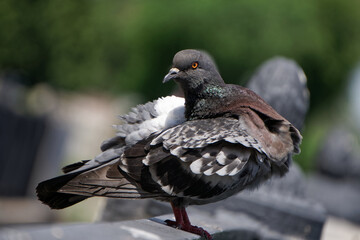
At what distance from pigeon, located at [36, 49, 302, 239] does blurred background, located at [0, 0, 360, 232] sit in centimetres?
616

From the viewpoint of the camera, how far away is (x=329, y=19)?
61.5 feet

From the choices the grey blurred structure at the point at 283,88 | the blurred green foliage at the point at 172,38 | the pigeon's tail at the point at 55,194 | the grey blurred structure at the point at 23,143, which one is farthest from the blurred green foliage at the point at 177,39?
the pigeon's tail at the point at 55,194

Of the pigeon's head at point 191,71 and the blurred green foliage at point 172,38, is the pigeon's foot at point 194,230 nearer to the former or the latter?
the pigeon's head at point 191,71

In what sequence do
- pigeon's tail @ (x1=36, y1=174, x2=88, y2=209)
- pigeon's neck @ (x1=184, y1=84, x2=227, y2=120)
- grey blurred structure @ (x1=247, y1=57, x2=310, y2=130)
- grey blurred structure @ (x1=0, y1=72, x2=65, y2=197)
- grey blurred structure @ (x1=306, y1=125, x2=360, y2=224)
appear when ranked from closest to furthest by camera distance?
pigeon's tail @ (x1=36, y1=174, x2=88, y2=209) → pigeon's neck @ (x1=184, y1=84, x2=227, y2=120) → grey blurred structure @ (x1=247, y1=57, x2=310, y2=130) → grey blurred structure @ (x1=306, y1=125, x2=360, y2=224) → grey blurred structure @ (x1=0, y1=72, x2=65, y2=197)

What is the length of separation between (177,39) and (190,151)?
14.7 meters

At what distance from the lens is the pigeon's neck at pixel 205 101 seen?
11.3 feet

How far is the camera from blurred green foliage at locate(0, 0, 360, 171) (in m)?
14.7

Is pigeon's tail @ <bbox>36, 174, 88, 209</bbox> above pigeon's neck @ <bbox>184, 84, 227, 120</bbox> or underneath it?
underneath

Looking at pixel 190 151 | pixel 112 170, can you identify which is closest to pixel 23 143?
pixel 112 170

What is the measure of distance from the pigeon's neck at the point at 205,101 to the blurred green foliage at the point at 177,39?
10298 millimetres

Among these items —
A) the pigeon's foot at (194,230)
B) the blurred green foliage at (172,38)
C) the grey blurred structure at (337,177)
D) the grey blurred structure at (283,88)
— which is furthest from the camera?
the blurred green foliage at (172,38)

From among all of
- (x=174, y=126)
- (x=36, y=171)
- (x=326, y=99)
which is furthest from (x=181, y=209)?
(x=326, y=99)

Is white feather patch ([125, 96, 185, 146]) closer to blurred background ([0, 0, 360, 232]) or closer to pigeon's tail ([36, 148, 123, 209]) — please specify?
pigeon's tail ([36, 148, 123, 209])

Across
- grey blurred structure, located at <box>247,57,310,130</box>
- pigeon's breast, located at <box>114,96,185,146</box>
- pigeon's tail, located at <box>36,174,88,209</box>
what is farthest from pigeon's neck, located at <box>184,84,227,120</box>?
grey blurred structure, located at <box>247,57,310,130</box>
